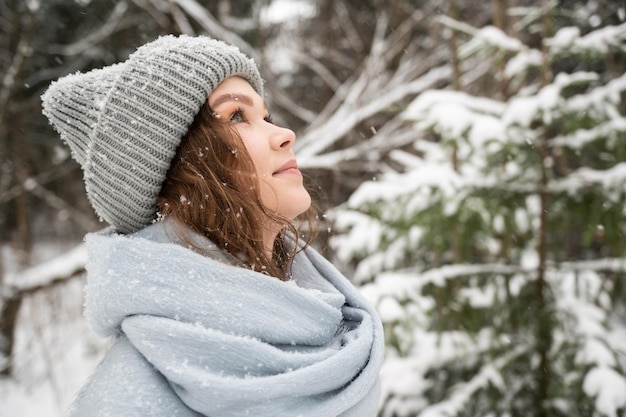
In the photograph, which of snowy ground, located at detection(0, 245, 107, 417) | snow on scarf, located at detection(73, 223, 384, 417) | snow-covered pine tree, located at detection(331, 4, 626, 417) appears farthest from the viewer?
snowy ground, located at detection(0, 245, 107, 417)

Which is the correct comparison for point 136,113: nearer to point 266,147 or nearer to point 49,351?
point 266,147

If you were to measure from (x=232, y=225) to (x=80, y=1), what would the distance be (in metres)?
6.71

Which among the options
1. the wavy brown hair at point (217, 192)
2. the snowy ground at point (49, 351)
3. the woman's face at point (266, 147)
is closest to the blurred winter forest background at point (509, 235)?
the woman's face at point (266, 147)

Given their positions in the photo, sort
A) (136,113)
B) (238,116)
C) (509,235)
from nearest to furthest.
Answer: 1. (136,113)
2. (238,116)
3. (509,235)

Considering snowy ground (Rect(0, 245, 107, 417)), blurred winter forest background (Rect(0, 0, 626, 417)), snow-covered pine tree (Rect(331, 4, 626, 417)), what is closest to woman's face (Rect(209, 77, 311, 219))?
blurred winter forest background (Rect(0, 0, 626, 417))

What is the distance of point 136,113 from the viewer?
113 cm

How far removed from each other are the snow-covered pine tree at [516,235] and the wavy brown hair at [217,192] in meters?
1.28

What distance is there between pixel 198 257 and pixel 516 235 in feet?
7.37

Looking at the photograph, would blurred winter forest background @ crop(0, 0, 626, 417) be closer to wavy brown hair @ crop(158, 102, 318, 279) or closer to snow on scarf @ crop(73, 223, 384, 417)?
wavy brown hair @ crop(158, 102, 318, 279)

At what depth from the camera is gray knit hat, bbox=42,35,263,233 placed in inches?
44.4

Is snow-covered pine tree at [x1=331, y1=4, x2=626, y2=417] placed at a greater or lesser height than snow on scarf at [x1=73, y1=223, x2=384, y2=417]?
lesser

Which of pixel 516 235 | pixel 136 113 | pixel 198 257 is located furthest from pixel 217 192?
pixel 516 235

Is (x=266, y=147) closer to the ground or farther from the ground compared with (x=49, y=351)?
farther from the ground

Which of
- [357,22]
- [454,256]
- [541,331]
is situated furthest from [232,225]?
[357,22]
